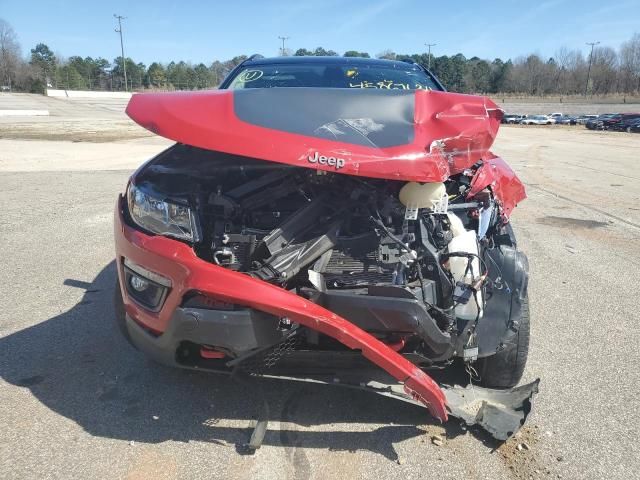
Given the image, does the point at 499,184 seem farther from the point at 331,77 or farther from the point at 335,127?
the point at 331,77

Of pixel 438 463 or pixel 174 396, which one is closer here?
pixel 438 463

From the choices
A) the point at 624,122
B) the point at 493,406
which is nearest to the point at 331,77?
the point at 493,406

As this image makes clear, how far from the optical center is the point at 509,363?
9.58 ft

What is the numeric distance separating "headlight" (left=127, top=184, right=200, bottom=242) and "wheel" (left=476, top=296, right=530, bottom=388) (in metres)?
1.73

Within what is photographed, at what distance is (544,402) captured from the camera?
2.99m

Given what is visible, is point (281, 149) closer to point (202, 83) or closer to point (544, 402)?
point (544, 402)

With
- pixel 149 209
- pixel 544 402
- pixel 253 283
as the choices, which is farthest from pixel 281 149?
pixel 544 402

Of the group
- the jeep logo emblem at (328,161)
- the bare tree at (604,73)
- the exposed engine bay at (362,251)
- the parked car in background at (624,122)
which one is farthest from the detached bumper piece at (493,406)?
the bare tree at (604,73)

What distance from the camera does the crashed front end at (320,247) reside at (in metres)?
2.28

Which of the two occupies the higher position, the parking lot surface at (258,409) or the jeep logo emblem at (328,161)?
the jeep logo emblem at (328,161)

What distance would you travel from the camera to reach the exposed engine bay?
238 centimetres

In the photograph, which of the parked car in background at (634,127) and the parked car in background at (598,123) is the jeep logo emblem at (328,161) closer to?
the parked car in background at (634,127)

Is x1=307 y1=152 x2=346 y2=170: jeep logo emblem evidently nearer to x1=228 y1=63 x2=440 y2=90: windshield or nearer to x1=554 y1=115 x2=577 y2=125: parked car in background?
x1=228 y1=63 x2=440 y2=90: windshield

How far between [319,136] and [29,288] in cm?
336
